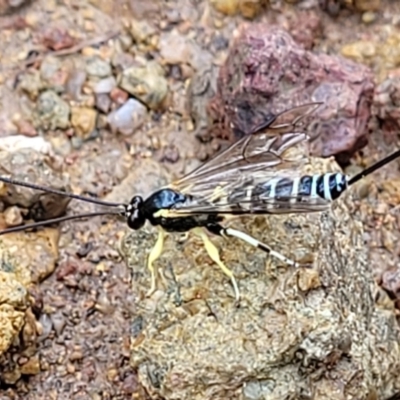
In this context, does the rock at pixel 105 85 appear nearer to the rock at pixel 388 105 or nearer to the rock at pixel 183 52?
the rock at pixel 183 52

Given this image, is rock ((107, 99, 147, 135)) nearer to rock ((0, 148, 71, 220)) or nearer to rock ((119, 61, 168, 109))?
rock ((119, 61, 168, 109))

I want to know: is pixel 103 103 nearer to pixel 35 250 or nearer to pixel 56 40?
pixel 56 40

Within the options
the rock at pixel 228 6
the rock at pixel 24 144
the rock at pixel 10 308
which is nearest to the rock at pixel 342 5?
the rock at pixel 228 6

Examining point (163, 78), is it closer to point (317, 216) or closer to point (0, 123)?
point (0, 123)

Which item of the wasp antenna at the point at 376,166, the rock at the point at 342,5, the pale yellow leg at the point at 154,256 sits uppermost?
the wasp antenna at the point at 376,166

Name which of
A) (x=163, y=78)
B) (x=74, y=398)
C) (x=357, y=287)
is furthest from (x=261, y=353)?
(x=163, y=78)

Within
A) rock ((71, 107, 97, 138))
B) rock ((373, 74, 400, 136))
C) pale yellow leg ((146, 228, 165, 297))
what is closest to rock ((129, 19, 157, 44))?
rock ((71, 107, 97, 138))
